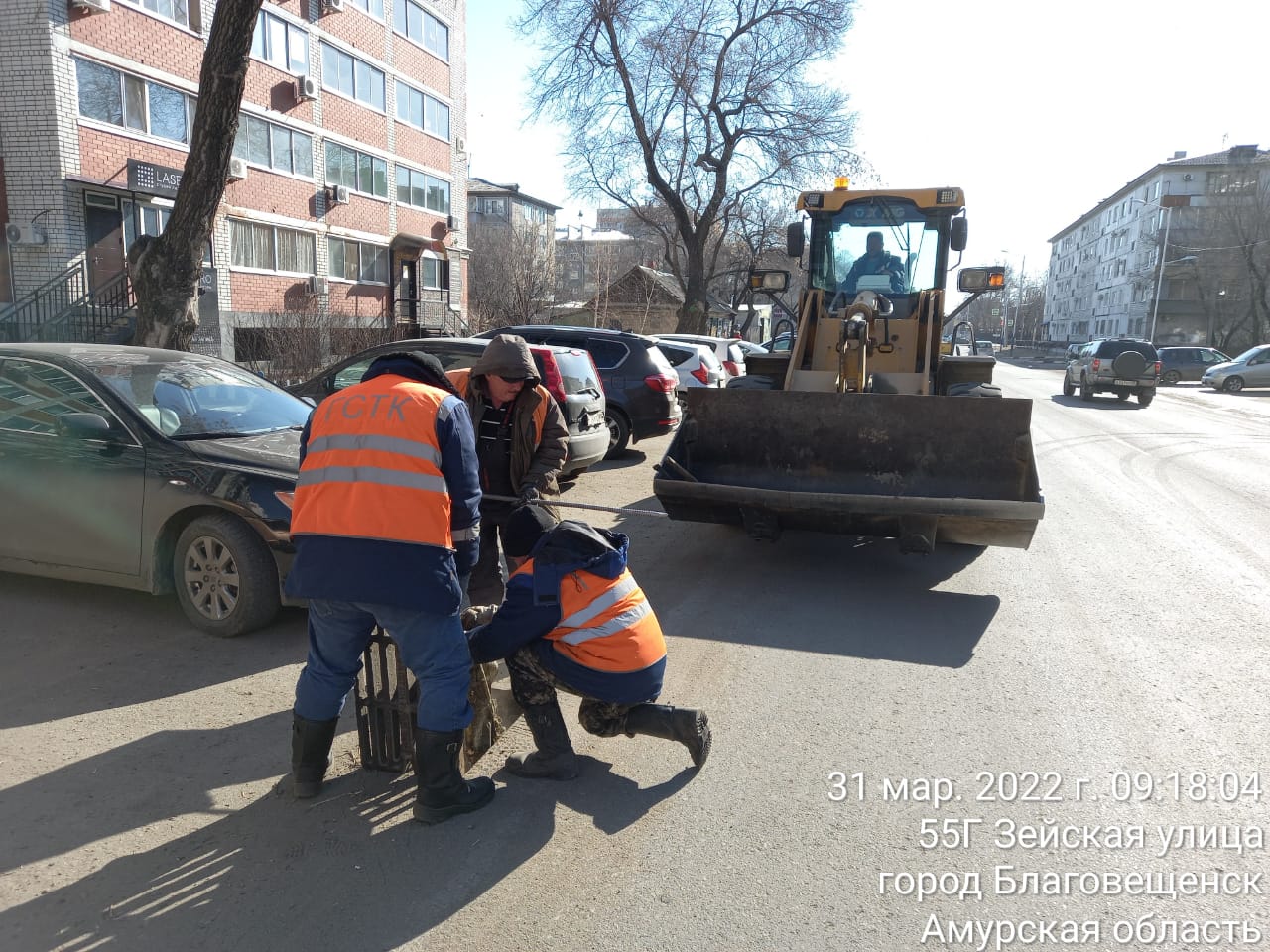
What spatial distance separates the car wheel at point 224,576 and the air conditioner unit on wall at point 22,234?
17.2 metres

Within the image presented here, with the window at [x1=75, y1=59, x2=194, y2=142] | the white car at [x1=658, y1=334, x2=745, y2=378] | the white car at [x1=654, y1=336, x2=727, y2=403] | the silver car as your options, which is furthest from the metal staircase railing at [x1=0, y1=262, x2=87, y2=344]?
the silver car

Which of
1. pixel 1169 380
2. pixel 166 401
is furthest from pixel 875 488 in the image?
pixel 1169 380

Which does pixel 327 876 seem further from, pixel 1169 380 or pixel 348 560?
pixel 1169 380

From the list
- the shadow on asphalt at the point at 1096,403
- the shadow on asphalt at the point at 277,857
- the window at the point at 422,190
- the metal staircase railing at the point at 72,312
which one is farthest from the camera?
the window at the point at 422,190

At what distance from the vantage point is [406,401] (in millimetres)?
3059

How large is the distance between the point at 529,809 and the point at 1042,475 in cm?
1014

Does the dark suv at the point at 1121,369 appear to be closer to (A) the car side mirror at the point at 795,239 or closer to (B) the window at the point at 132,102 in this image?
(A) the car side mirror at the point at 795,239

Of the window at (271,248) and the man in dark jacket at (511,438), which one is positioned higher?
the window at (271,248)

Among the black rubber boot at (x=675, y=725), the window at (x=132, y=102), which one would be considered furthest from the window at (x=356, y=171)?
the black rubber boot at (x=675, y=725)

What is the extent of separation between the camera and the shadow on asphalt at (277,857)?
104 inches

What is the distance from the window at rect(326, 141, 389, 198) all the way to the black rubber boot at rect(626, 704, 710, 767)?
93.7 feet

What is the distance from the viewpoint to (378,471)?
3.01 m

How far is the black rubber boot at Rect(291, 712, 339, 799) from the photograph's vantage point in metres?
3.31

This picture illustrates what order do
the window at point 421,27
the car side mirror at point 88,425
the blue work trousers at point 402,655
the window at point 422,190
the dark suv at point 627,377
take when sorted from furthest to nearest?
the window at point 422,190 < the window at point 421,27 < the dark suv at point 627,377 < the car side mirror at point 88,425 < the blue work trousers at point 402,655
